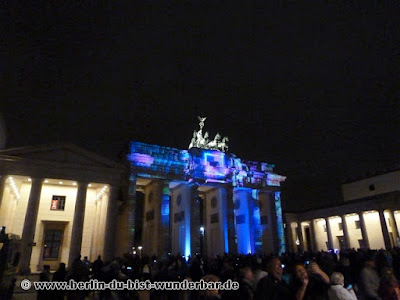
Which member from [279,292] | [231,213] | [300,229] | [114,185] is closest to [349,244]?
[300,229]

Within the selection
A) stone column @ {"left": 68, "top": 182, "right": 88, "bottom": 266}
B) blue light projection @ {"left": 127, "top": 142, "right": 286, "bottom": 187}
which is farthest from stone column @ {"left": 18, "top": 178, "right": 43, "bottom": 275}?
blue light projection @ {"left": 127, "top": 142, "right": 286, "bottom": 187}

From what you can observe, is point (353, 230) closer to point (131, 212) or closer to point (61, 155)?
point (131, 212)

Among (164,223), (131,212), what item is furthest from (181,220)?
(131,212)

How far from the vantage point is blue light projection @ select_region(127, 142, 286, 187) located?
3375 centimetres

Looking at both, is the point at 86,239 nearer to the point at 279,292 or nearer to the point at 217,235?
the point at 217,235

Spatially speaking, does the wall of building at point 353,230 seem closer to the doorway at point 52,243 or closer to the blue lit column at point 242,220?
the blue lit column at point 242,220

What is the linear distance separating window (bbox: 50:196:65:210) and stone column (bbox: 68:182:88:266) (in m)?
5.18

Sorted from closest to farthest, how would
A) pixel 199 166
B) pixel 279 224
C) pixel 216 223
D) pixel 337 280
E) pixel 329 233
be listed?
pixel 337 280
pixel 199 166
pixel 216 223
pixel 279 224
pixel 329 233

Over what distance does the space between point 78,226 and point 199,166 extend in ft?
53.4

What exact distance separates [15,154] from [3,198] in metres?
4.57

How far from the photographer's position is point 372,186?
54031 mm

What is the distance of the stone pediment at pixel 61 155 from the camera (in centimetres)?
2603

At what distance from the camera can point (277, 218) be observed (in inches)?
1655

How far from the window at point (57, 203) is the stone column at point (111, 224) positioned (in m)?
6.42
